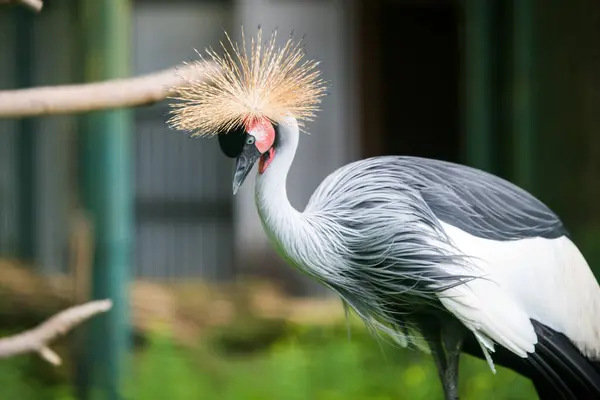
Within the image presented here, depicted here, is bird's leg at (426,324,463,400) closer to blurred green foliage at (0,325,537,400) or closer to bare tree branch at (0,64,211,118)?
bare tree branch at (0,64,211,118)

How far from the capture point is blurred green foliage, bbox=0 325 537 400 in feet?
5.56

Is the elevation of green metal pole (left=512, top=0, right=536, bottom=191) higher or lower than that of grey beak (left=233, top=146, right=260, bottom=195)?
higher

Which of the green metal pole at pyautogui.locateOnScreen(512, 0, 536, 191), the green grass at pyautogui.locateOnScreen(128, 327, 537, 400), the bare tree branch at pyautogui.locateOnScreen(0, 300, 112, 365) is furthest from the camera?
the green metal pole at pyautogui.locateOnScreen(512, 0, 536, 191)

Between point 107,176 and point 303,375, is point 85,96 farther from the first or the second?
point 303,375

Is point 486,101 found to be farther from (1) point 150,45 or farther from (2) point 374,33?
(1) point 150,45

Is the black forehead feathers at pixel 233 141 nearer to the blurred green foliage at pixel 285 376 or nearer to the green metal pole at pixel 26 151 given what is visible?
the blurred green foliage at pixel 285 376

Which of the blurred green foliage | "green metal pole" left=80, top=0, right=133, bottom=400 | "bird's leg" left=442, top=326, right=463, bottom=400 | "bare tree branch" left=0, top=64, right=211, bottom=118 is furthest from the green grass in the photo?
"bare tree branch" left=0, top=64, right=211, bottom=118

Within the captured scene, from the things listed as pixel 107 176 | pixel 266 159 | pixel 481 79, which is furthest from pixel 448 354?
pixel 481 79

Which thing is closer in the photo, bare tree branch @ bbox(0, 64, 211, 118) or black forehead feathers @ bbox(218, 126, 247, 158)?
black forehead feathers @ bbox(218, 126, 247, 158)

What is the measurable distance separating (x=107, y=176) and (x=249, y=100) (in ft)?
2.69

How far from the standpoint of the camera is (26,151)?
274 cm

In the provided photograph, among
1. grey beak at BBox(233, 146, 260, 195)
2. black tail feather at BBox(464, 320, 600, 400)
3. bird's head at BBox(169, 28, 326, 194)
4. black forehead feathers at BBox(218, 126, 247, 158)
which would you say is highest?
bird's head at BBox(169, 28, 326, 194)

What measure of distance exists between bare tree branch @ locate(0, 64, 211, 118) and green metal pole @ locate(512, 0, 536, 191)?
A: 904mm

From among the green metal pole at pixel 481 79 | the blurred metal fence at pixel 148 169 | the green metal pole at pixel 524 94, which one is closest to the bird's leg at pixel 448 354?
the green metal pole at pixel 524 94
